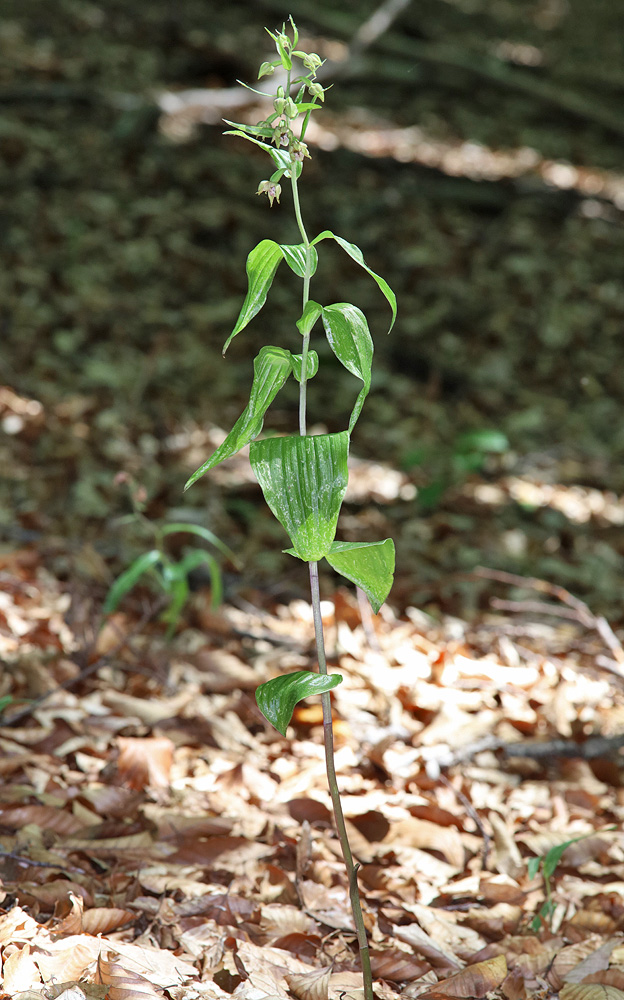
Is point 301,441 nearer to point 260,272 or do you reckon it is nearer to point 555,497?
point 260,272

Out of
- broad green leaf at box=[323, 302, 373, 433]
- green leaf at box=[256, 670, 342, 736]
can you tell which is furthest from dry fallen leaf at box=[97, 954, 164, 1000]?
broad green leaf at box=[323, 302, 373, 433]

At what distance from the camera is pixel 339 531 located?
3.39m

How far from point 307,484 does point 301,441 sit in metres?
0.06

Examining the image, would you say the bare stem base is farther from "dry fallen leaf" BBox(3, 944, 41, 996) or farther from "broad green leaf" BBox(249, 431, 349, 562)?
"dry fallen leaf" BBox(3, 944, 41, 996)

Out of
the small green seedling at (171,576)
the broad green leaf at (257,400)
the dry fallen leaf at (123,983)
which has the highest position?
the broad green leaf at (257,400)

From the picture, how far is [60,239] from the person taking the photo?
4859 millimetres

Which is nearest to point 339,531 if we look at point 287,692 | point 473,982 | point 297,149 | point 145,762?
point 145,762

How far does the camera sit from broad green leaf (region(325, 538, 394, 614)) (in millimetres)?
1176

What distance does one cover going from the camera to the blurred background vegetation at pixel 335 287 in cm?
349

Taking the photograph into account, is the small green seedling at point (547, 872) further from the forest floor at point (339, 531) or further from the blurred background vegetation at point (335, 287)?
the blurred background vegetation at point (335, 287)

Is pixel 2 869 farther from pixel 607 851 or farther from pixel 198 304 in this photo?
pixel 198 304

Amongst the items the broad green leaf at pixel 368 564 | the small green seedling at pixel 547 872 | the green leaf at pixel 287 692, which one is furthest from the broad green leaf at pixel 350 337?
the small green seedling at pixel 547 872

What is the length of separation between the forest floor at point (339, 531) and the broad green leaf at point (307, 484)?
0.75 metres

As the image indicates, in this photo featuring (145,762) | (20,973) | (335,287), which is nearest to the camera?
(20,973)
